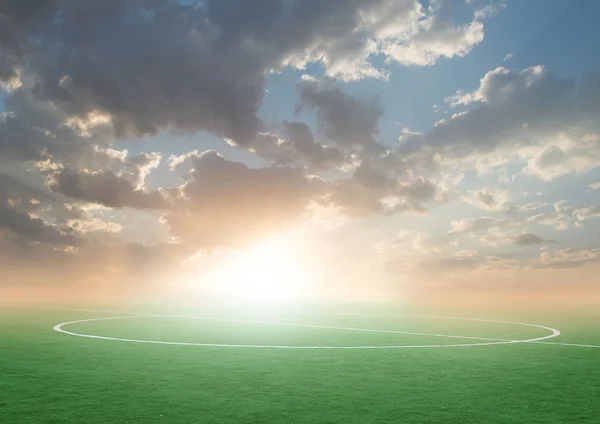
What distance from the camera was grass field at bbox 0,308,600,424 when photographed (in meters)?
12.0

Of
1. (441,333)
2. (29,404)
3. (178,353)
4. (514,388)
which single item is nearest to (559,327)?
(441,333)

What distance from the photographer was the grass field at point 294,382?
471 inches

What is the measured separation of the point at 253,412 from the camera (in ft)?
39.5

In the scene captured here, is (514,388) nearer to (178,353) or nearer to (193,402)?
(193,402)

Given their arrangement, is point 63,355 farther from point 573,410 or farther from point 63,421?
point 573,410

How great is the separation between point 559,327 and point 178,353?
25.2m

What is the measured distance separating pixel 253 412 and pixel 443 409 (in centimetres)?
420

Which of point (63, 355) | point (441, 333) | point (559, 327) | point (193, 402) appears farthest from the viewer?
point (559, 327)

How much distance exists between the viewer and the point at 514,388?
1480 cm

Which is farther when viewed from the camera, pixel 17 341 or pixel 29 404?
pixel 17 341

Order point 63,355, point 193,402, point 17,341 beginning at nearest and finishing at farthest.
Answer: point 193,402 → point 63,355 → point 17,341

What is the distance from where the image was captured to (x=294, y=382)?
15.4 m

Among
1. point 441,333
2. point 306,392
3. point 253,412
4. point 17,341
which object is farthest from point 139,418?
point 441,333

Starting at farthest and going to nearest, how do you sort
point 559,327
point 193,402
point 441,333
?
point 559,327 < point 441,333 < point 193,402
